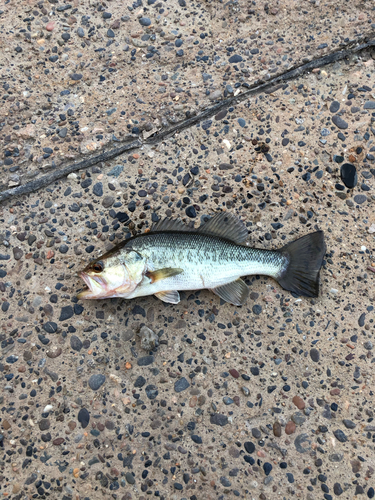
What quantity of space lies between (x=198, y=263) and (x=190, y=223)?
1.66ft

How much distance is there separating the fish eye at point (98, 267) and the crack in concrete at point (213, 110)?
112cm

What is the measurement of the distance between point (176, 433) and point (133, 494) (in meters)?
0.58

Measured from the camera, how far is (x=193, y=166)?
377cm

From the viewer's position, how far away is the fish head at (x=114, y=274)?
3.24 meters

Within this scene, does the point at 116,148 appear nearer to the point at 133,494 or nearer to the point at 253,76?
the point at 253,76

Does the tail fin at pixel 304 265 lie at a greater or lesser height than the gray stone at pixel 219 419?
greater

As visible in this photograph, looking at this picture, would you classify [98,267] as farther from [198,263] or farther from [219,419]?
[219,419]

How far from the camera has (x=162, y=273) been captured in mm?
3271

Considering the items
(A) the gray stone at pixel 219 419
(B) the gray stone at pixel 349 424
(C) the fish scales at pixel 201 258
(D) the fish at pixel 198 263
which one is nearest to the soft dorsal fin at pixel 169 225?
(D) the fish at pixel 198 263

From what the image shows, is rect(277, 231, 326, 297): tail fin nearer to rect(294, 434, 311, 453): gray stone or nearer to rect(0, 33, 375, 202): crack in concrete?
rect(294, 434, 311, 453): gray stone

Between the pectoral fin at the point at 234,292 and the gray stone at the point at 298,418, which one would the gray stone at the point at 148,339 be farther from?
the gray stone at the point at 298,418

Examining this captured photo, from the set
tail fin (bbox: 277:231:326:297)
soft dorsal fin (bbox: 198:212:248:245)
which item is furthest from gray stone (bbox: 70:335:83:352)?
tail fin (bbox: 277:231:326:297)

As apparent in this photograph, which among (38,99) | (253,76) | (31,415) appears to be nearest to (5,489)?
(31,415)

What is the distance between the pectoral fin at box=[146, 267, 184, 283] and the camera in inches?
129
